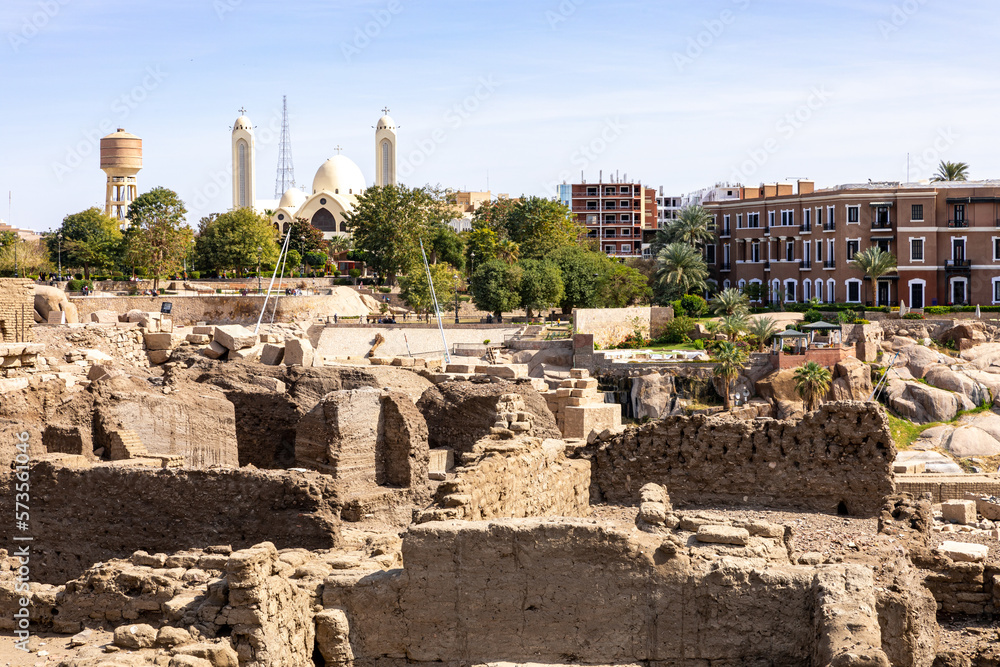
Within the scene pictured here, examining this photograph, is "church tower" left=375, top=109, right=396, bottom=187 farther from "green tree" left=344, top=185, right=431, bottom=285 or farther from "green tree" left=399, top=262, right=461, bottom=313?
"green tree" left=399, top=262, right=461, bottom=313

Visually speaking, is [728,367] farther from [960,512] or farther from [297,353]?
[960,512]

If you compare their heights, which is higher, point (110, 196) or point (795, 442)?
point (110, 196)

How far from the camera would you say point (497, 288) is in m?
55.8

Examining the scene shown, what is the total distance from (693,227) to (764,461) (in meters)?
53.5

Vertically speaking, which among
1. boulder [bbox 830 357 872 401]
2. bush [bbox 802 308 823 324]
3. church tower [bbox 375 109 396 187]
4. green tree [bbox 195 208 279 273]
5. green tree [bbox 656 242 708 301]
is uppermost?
church tower [bbox 375 109 396 187]

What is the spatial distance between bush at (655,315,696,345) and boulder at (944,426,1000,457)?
14.8 meters

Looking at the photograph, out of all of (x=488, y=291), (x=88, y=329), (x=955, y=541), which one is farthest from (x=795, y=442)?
(x=488, y=291)

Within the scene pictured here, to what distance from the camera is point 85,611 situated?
405 inches

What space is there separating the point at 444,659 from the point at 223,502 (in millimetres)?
4035

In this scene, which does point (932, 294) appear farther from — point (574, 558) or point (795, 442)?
point (574, 558)

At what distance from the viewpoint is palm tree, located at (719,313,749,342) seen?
48844 mm

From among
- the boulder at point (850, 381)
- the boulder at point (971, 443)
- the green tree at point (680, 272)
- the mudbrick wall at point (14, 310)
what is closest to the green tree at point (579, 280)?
the green tree at point (680, 272)

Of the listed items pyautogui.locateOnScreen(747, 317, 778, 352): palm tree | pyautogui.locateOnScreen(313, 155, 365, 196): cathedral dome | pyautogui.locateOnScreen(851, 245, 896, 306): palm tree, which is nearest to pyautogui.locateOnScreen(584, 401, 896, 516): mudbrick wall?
pyautogui.locateOnScreen(747, 317, 778, 352): palm tree

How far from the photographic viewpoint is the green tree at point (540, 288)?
56.0 m
